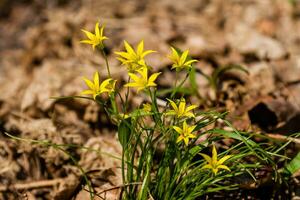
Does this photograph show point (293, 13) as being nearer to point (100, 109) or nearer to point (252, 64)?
point (252, 64)

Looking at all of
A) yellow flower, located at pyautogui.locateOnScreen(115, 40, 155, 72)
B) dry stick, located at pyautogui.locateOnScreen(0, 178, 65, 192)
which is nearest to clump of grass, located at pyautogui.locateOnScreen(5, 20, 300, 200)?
yellow flower, located at pyautogui.locateOnScreen(115, 40, 155, 72)

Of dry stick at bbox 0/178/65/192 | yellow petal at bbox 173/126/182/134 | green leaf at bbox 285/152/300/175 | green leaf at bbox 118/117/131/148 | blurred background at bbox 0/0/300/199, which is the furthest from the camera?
blurred background at bbox 0/0/300/199

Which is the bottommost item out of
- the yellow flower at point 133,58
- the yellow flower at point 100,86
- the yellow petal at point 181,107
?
the yellow petal at point 181,107

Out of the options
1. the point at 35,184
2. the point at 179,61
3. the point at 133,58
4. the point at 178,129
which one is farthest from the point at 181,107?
the point at 35,184

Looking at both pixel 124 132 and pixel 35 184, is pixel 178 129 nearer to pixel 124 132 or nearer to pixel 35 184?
pixel 124 132

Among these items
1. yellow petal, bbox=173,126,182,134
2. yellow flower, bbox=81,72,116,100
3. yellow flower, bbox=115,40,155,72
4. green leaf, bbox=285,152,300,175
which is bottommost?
green leaf, bbox=285,152,300,175

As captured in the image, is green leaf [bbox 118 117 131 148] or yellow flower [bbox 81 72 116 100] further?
green leaf [bbox 118 117 131 148]

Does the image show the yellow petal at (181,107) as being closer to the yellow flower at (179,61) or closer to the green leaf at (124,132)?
the yellow flower at (179,61)

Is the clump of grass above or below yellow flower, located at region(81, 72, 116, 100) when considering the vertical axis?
below

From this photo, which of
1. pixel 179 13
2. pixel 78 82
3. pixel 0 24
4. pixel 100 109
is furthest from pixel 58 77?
pixel 179 13

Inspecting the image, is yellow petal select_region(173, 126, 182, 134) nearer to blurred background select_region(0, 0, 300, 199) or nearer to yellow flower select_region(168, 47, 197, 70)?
yellow flower select_region(168, 47, 197, 70)

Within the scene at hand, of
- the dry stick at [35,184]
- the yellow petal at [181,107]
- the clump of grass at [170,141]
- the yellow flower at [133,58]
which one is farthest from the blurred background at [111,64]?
the yellow flower at [133,58]
